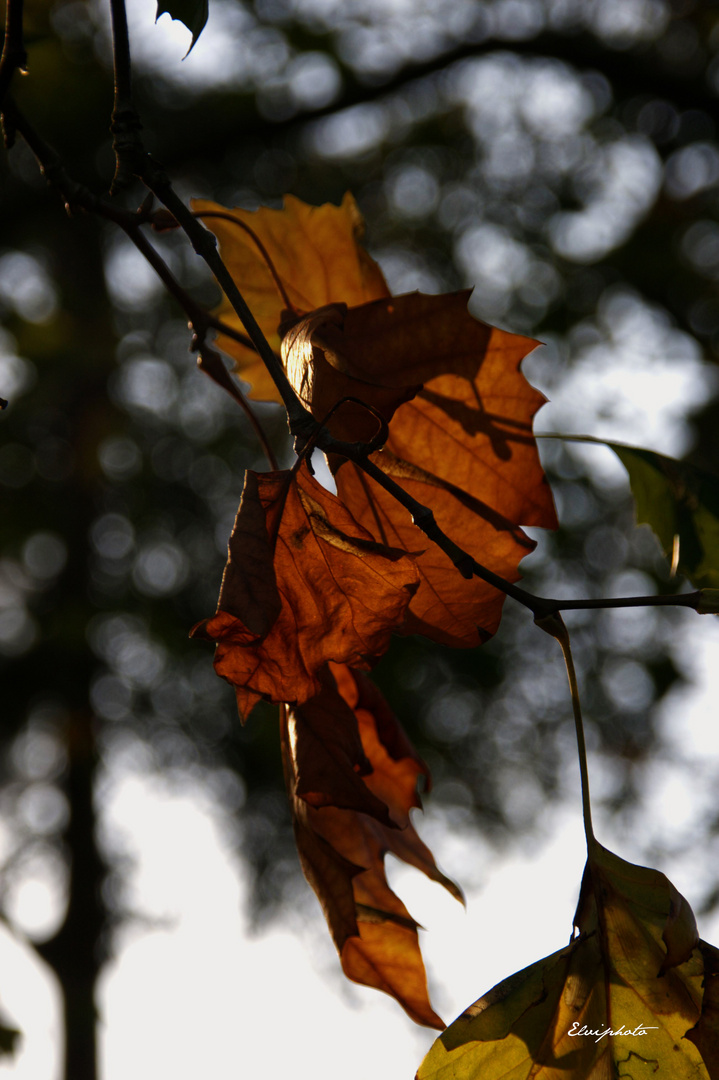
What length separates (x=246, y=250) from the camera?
633 mm

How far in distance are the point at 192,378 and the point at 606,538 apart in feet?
6.90

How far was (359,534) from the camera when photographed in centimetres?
41

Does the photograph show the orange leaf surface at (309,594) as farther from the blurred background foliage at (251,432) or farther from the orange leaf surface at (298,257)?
the blurred background foliage at (251,432)

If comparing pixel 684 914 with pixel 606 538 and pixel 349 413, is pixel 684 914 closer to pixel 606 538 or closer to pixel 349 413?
pixel 349 413

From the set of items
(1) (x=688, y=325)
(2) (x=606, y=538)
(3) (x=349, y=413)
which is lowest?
(3) (x=349, y=413)

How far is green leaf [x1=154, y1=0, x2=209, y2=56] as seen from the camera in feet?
1.42

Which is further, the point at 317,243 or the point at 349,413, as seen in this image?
the point at 317,243

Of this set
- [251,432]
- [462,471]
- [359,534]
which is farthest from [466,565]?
[251,432]

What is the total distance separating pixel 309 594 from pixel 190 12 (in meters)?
0.31

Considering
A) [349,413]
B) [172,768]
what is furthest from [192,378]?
[349,413]

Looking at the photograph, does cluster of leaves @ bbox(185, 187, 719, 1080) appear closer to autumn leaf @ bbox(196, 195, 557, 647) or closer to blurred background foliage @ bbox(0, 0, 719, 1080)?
autumn leaf @ bbox(196, 195, 557, 647)

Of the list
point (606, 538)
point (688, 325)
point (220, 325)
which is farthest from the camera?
point (606, 538)

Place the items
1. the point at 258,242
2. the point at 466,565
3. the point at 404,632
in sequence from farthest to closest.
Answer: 1. the point at 258,242
2. the point at 404,632
3. the point at 466,565
